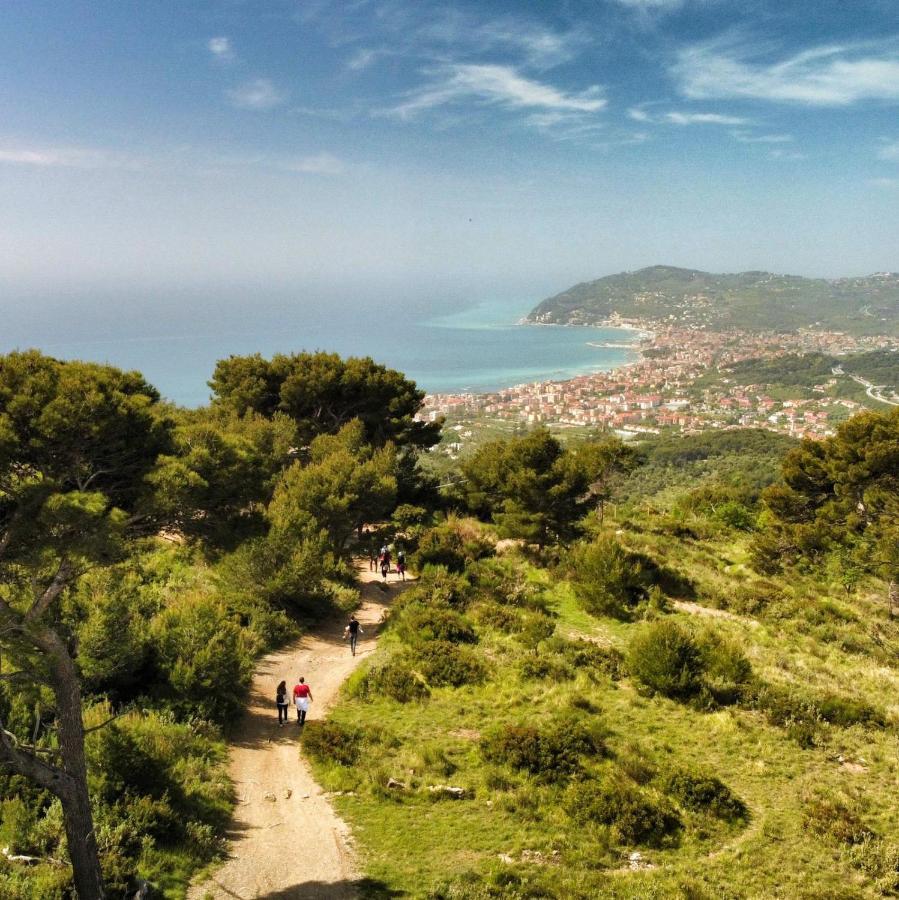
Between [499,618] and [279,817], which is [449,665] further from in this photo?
[279,817]

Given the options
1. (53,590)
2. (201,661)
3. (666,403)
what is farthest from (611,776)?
(666,403)

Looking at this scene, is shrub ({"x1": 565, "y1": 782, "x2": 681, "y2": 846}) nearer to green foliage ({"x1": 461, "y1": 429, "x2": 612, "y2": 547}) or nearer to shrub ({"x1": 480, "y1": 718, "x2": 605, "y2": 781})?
shrub ({"x1": 480, "y1": 718, "x2": 605, "y2": 781})

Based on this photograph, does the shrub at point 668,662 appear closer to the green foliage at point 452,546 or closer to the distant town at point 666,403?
the green foliage at point 452,546

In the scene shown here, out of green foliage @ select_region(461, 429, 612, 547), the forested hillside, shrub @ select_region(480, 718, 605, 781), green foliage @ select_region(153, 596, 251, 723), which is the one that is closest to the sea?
green foliage @ select_region(461, 429, 612, 547)

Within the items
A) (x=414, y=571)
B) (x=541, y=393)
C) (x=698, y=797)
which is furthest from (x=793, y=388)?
(x=698, y=797)

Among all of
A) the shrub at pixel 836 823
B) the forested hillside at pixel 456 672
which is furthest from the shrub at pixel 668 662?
the shrub at pixel 836 823

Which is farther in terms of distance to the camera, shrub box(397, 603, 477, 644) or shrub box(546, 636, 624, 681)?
shrub box(397, 603, 477, 644)
